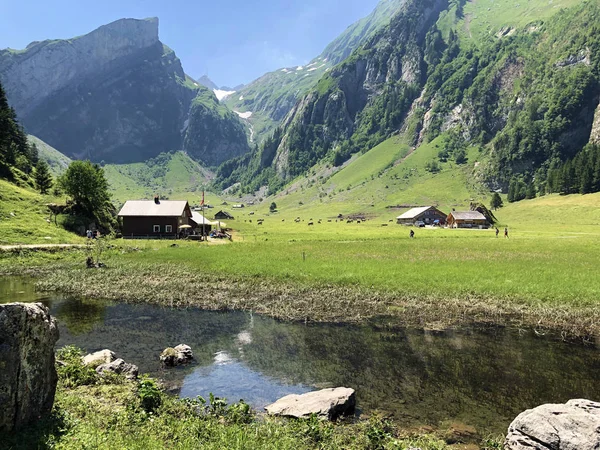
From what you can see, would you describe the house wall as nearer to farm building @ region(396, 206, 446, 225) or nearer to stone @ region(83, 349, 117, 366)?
stone @ region(83, 349, 117, 366)

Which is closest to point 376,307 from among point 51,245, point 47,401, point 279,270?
point 279,270

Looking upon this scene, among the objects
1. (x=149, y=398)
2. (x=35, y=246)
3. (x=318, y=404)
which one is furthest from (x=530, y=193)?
(x=149, y=398)

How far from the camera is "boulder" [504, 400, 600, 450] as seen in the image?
9.14 metres

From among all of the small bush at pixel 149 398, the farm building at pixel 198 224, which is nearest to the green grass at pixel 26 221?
the farm building at pixel 198 224

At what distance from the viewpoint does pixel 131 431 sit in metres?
10.4

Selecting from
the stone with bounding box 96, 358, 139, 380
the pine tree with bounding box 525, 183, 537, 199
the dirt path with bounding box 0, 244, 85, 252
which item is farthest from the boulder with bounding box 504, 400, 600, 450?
the pine tree with bounding box 525, 183, 537, 199

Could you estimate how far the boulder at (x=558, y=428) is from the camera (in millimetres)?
9141

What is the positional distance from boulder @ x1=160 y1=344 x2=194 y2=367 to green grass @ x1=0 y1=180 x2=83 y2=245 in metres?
48.4

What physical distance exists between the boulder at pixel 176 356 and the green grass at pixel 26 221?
159 feet

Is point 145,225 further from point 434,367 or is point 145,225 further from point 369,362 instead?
point 434,367

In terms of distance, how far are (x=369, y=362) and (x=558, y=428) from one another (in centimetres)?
896

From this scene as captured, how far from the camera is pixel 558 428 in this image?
9.63 metres

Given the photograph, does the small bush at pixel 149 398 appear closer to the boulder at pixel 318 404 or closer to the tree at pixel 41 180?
the boulder at pixel 318 404

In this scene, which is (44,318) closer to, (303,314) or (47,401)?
(47,401)
